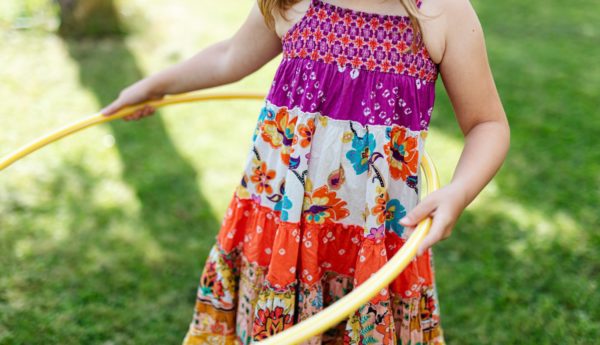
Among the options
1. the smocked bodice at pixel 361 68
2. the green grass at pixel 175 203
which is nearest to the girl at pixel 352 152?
the smocked bodice at pixel 361 68

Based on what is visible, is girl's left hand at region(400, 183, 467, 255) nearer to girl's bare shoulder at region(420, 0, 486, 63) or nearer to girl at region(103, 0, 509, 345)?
girl at region(103, 0, 509, 345)

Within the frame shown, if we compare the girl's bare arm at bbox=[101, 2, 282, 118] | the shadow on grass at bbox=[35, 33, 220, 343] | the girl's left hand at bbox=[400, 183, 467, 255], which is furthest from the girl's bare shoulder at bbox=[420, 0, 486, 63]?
the shadow on grass at bbox=[35, 33, 220, 343]

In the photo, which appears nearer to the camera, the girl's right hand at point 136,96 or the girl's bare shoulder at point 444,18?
the girl's bare shoulder at point 444,18

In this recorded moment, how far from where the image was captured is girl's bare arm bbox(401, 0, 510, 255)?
1635 millimetres

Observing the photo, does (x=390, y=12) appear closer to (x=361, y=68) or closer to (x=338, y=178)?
(x=361, y=68)

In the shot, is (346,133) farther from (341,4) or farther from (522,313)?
(522,313)

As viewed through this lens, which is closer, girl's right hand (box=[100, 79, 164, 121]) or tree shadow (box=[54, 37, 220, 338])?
girl's right hand (box=[100, 79, 164, 121])

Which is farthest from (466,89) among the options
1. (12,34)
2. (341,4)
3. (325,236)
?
(12,34)

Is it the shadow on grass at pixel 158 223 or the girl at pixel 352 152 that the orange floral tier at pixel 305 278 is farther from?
the shadow on grass at pixel 158 223

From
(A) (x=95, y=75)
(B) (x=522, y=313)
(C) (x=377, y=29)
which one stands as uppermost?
(C) (x=377, y=29)

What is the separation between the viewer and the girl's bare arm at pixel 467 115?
1635 mm

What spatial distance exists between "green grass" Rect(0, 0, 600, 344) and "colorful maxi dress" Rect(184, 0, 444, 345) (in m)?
1.17

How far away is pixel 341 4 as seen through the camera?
177 cm

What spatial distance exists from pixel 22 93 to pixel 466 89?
4417 millimetres
